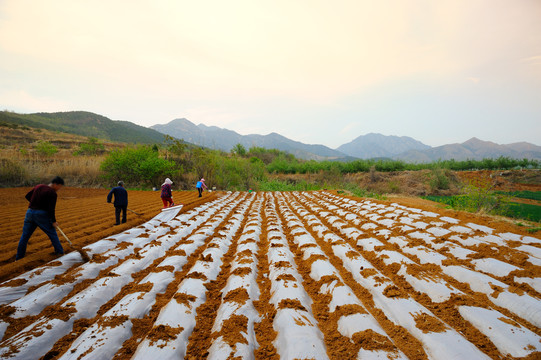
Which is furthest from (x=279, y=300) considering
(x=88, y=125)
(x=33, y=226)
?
(x=88, y=125)

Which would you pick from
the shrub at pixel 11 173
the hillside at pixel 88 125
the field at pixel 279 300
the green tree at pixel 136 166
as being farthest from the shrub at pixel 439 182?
the hillside at pixel 88 125

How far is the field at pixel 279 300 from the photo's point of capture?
5.27ft

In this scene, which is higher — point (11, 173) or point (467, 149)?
point (467, 149)

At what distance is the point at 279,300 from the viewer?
2.21 metres

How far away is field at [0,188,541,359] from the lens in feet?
5.27

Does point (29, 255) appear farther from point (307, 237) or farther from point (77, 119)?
point (77, 119)

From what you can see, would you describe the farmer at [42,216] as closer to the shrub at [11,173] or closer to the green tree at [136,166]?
the green tree at [136,166]

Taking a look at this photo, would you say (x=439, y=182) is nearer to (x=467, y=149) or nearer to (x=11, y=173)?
(x=11, y=173)

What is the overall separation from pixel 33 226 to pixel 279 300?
3786 mm

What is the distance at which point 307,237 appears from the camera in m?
4.16

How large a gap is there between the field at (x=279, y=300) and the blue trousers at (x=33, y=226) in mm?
170

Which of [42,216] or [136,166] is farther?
[136,166]

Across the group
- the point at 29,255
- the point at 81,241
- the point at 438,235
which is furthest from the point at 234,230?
the point at 438,235

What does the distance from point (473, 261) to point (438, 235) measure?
1110 millimetres
